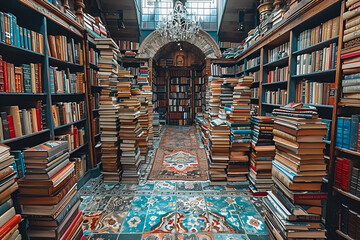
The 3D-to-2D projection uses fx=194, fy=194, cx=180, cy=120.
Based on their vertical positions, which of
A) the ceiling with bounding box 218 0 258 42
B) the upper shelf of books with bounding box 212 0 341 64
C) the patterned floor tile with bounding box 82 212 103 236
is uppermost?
the ceiling with bounding box 218 0 258 42

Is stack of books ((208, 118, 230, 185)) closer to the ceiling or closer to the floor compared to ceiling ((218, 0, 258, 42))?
closer to the floor

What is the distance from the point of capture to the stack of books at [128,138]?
3117 mm

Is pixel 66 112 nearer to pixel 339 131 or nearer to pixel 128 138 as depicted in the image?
pixel 128 138

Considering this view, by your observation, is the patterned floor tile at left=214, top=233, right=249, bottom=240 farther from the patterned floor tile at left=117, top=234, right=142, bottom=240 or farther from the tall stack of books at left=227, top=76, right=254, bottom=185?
the tall stack of books at left=227, top=76, right=254, bottom=185

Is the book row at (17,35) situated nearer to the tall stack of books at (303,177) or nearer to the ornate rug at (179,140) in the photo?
the tall stack of books at (303,177)

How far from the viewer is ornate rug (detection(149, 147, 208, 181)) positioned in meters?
3.48

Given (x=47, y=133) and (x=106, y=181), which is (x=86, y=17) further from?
(x=106, y=181)

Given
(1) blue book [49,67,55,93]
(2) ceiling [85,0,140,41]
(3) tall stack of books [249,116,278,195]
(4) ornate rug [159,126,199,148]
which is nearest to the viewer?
(1) blue book [49,67,55,93]

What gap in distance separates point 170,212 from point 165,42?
596cm

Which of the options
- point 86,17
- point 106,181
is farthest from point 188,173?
point 86,17

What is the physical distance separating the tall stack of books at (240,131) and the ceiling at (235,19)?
13.0 ft

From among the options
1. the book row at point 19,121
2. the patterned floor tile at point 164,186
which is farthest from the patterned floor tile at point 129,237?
the book row at point 19,121

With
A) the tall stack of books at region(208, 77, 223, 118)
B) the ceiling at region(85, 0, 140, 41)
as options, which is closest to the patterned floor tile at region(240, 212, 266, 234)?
the tall stack of books at region(208, 77, 223, 118)

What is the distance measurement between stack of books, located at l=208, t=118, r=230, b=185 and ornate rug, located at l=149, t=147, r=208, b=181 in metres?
0.31
